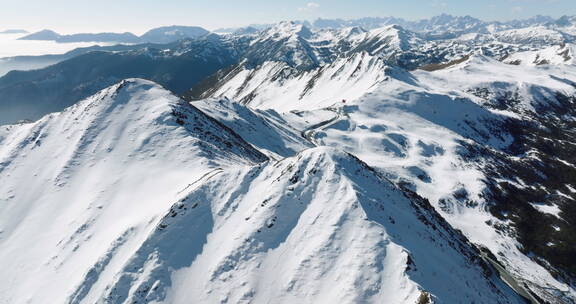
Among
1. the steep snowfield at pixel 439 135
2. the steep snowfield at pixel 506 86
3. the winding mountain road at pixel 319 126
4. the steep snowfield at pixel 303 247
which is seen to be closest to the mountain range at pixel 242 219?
the steep snowfield at pixel 303 247

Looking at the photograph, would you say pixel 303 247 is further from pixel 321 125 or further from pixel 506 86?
pixel 506 86

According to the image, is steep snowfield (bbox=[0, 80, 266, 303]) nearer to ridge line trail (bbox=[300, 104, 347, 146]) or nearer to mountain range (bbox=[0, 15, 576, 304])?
mountain range (bbox=[0, 15, 576, 304])

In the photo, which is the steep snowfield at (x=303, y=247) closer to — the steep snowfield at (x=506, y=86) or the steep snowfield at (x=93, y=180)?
the steep snowfield at (x=93, y=180)

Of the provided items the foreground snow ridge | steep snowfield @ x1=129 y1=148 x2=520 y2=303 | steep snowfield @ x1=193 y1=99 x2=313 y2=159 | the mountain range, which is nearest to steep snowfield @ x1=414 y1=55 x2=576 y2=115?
the mountain range

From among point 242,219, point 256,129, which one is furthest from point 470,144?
point 242,219

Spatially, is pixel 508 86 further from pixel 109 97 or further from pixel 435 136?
pixel 109 97

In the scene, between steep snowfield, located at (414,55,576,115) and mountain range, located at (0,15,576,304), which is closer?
mountain range, located at (0,15,576,304)
